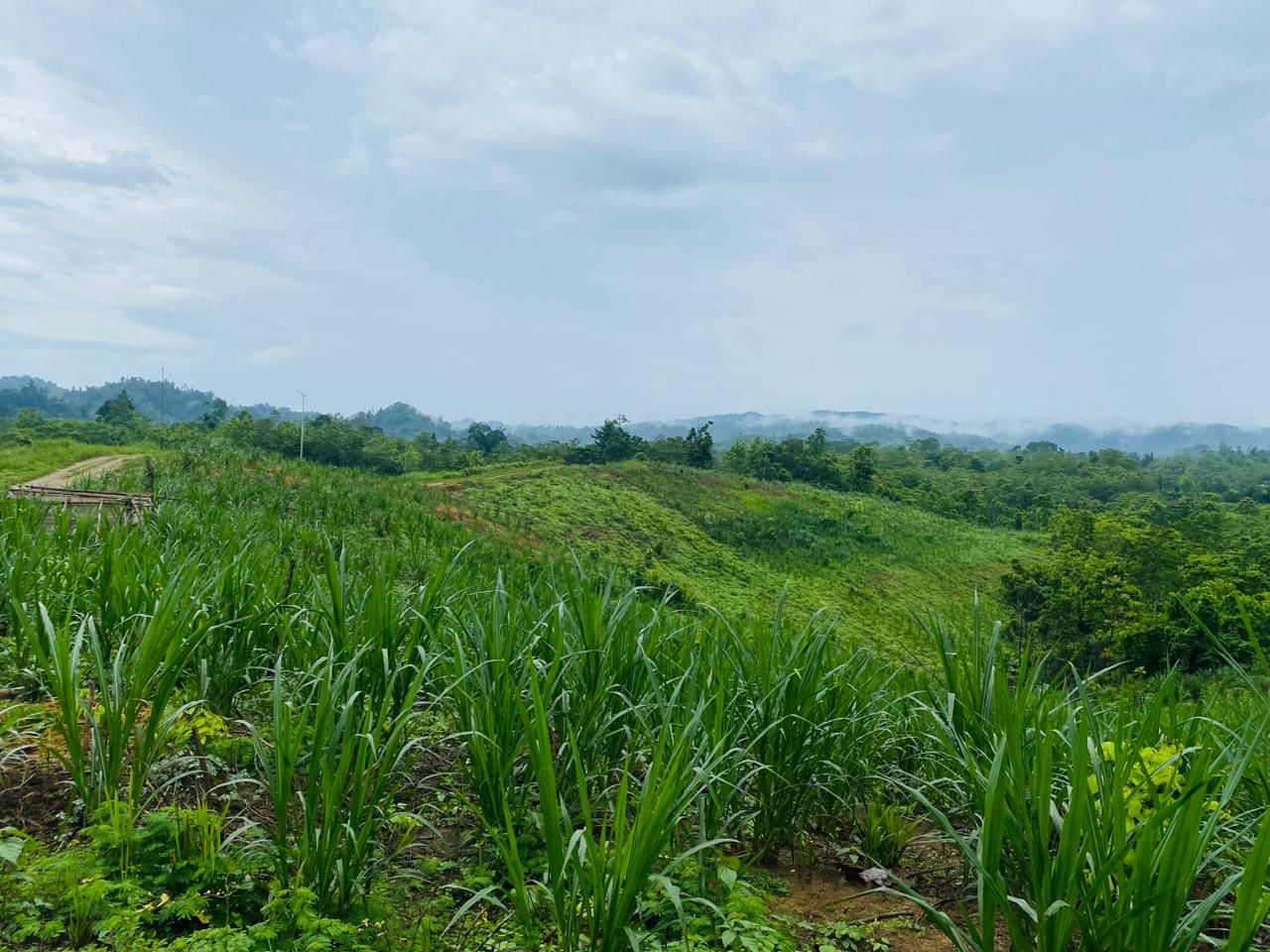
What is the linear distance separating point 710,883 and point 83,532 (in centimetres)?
404

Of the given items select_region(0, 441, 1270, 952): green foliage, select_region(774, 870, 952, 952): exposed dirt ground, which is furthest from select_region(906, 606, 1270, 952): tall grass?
select_region(774, 870, 952, 952): exposed dirt ground

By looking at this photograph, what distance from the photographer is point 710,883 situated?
187 centimetres

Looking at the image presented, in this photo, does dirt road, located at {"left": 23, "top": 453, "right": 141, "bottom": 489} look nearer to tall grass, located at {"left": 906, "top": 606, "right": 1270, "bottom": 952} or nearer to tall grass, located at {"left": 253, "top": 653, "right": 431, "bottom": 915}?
→ tall grass, located at {"left": 253, "top": 653, "right": 431, "bottom": 915}

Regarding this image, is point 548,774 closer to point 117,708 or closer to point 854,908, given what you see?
point 854,908

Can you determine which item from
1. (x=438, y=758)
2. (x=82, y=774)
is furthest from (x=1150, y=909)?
(x=82, y=774)

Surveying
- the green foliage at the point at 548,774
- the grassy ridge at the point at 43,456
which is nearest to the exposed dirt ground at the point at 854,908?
the green foliage at the point at 548,774

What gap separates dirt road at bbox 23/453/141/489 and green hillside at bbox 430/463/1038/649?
587 centimetres

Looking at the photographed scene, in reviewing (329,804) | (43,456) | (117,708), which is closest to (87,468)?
(43,456)

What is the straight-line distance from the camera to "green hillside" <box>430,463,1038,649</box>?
64.3 feet

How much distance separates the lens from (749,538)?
25938 mm

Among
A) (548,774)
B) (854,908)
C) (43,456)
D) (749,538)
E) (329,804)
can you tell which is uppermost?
(43,456)

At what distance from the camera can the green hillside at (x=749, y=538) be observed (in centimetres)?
1959

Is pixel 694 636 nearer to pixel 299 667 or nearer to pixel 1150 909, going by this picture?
pixel 299 667

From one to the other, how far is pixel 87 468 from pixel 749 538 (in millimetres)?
18859
